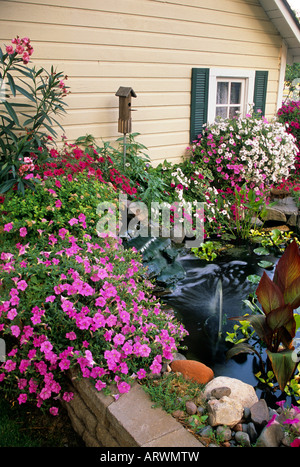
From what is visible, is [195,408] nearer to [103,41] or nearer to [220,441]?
[220,441]

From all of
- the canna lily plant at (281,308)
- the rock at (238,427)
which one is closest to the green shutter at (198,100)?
the canna lily plant at (281,308)

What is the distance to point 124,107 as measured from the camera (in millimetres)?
5184

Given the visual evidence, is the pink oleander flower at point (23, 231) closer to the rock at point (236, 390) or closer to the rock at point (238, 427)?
the rock at point (236, 390)

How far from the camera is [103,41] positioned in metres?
5.31

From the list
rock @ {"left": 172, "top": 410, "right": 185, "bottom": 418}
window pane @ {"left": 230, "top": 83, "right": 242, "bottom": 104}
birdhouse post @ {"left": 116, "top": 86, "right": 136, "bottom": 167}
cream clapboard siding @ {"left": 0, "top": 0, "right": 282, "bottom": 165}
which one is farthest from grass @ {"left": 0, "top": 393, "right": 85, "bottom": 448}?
window pane @ {"left": 230, "top": 83, "right": 242, "bottom": 104}

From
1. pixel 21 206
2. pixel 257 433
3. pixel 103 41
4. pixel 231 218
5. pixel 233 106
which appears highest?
pixel 103 41

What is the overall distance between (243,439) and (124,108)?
415cm

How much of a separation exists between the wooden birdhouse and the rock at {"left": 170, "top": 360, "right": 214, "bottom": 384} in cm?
339

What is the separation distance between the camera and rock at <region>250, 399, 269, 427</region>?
2.30 meters

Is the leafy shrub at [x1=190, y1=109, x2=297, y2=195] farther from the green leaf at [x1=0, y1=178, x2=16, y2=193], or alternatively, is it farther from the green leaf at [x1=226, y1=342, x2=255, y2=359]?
the green leaf at [x1=226, y1=342, x2=255, y2=359]

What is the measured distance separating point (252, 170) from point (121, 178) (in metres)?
2.73

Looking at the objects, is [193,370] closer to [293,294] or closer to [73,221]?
[293,294]

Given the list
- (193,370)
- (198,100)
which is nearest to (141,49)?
(198,100)
